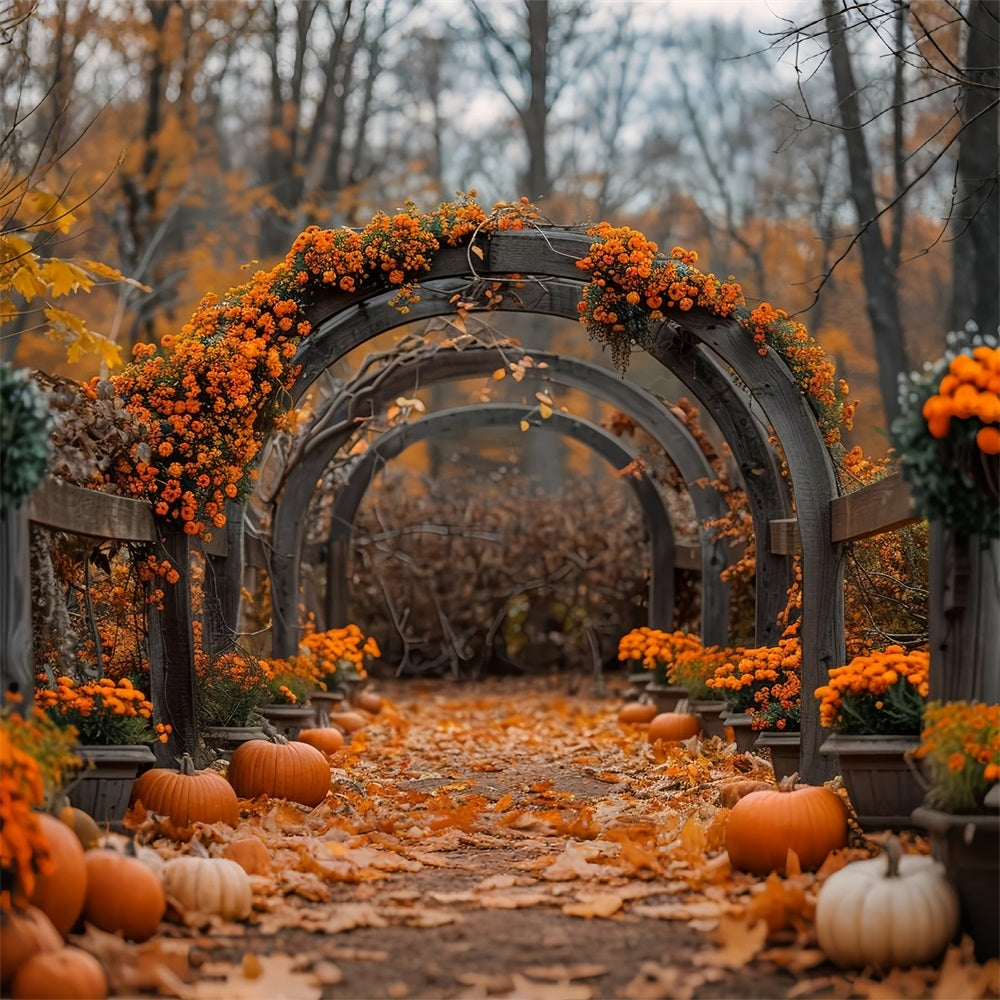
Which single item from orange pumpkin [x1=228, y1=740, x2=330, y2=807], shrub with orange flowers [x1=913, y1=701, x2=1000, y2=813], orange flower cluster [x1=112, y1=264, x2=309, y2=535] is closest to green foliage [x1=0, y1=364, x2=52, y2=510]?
orange flower cluster [x1=112, y1=264, x2=309, y2=535]

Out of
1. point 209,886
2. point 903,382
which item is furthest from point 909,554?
point 209,886

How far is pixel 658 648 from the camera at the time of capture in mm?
9680

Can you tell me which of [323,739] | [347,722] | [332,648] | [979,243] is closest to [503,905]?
[323,739]

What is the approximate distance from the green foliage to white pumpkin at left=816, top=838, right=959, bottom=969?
104 inches

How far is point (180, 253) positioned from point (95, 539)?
44.8 ft

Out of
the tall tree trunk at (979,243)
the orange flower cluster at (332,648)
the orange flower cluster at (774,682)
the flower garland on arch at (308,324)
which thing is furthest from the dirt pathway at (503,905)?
the tall tree trunk at (979,243)

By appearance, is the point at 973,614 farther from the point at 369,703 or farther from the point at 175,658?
the point at 369,703

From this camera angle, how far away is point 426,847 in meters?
5.25

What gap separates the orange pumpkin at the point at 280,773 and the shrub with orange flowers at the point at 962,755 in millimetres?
3151

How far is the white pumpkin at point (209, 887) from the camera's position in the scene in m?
3.94

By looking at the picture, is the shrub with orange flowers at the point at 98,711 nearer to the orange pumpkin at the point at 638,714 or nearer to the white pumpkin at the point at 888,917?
the white pumpkin at the point at 888,917

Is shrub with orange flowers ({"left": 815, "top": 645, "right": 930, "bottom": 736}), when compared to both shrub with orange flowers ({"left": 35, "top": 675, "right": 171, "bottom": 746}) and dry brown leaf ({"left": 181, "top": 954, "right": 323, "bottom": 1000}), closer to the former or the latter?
dry brown leaf ({"left": 181, "top": 954, "right": 323, "bottom": 1000})

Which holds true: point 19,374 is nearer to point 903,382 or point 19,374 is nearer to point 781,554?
point 903,382

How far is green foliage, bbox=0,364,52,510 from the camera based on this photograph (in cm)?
378
